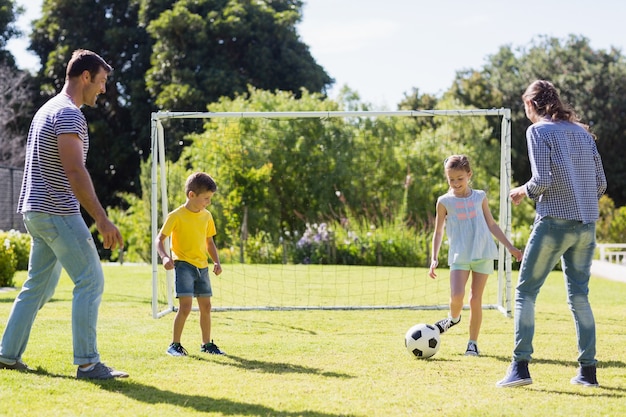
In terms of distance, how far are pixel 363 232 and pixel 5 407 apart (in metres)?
13.6

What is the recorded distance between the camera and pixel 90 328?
484 centimetres

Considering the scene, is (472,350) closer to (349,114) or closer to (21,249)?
(349,114)

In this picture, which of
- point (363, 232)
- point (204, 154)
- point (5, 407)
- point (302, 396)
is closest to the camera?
point (5, 407)

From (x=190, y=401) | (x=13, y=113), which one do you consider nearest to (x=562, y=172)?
(x=190, y=401)

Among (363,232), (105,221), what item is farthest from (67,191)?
(363,232)

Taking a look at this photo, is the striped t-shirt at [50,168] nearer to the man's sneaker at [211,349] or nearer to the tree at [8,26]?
the man's sneaker at [211,349]

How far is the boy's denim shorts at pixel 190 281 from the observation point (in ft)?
19.7

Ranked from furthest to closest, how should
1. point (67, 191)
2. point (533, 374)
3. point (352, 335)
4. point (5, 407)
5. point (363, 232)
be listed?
point (363, 232) → point (352, 335) → point (533, 374) → point (67, 191) → point (5, 407)

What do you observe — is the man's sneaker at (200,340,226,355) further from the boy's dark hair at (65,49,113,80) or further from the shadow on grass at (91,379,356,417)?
the boy's dark hair at (65,49,113,80)

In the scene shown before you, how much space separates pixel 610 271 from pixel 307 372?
11607 mm

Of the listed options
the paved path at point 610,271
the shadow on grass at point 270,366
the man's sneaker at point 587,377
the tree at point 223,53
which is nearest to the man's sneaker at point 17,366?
the shadow on grass at point 270,366

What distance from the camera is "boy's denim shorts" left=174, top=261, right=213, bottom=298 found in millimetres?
5992

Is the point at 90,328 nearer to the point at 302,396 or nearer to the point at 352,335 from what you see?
the point at 302,396

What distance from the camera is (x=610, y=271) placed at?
611 inches
